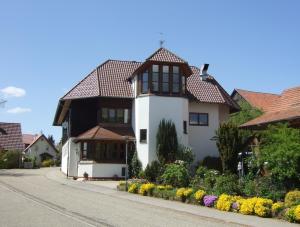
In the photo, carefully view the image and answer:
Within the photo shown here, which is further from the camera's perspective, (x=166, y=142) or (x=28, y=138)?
(x=28, y=138)

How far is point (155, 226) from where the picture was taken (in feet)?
43.4

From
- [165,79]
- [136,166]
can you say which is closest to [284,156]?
[136,166]

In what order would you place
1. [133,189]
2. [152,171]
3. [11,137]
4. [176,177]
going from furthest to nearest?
1. [11,137]
2. [152,171]
3. [176,177]
4. [133,189]

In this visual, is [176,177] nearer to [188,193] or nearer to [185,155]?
[188,193]

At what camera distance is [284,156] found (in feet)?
62.8

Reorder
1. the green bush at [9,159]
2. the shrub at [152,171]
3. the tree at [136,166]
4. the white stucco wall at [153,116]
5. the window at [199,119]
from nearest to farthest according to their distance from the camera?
the shrub at [152,171], the tree at [136,166], the white stucco wall at [153,116], the window at [199,119], the green bush at [9,159]

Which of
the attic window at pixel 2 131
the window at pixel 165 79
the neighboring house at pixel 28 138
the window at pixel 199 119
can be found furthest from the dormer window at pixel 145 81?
the neighboring house at pixel 28 138

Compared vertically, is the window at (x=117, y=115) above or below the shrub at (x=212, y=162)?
above

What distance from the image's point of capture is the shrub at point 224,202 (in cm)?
1772

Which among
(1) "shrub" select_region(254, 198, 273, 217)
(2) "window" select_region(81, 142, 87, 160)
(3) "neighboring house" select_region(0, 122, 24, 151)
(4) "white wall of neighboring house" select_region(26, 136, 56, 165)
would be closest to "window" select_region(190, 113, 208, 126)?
(2) "window" select_region(81, 142, 87, 160)

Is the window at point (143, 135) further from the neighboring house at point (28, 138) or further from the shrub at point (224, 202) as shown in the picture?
the neighboring house at point (28, 138)

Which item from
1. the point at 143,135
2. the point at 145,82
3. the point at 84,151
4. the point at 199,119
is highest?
the point at 145,82

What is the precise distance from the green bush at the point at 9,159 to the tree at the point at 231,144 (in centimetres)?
3979

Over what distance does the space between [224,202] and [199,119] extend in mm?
22636
